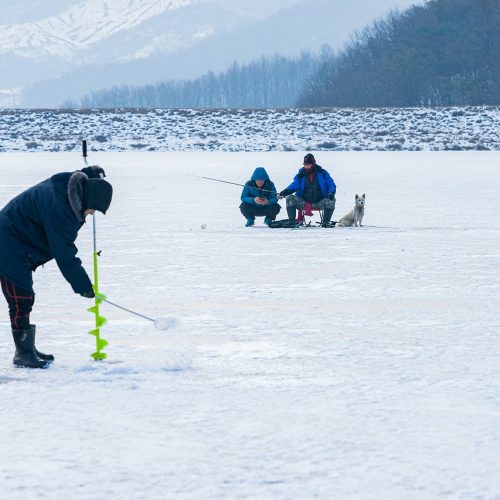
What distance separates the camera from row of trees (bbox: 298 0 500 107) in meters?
90.8

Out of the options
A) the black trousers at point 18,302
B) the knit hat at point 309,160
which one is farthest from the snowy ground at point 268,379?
the knit hat at point 309,160

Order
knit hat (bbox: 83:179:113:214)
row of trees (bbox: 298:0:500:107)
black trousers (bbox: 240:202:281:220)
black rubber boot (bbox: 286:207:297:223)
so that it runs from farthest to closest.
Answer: row of trees (bbox: 298:0:500:107) → black trousers (bbox: 240:202:281:220) → black rubber boot (bbox: 286:207:297:223) → knit hat (bbox: 83:179:113:214)

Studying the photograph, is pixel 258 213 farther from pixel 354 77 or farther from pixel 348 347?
pixel 354 77

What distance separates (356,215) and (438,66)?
83.9 metres

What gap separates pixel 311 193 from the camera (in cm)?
1345

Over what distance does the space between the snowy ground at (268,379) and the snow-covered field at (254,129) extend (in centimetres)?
3385

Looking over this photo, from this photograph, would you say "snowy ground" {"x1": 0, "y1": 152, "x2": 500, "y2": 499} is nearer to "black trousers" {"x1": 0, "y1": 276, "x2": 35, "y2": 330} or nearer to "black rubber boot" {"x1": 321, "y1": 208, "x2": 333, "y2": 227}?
"black trousers" {"x1": 0, "y1": 276, "x2": 35, "y2": 330}

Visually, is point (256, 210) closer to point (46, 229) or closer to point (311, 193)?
point (311, 193)

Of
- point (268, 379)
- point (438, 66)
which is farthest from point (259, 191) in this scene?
point (438, 66)

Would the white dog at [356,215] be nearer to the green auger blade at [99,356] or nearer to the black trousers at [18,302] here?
the green auger blade at [99,356]

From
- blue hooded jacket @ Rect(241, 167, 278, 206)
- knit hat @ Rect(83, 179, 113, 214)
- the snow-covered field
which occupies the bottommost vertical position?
blue hooded jacket @ Rect(241, 167, 278, 206)

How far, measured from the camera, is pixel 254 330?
6.25 metres

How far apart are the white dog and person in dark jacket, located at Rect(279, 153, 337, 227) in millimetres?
234

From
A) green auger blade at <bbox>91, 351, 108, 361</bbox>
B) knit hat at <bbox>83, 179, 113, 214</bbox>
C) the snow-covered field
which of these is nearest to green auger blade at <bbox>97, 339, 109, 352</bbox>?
green auger blade at <bbox>91, 351, 108, 361</bbox>
